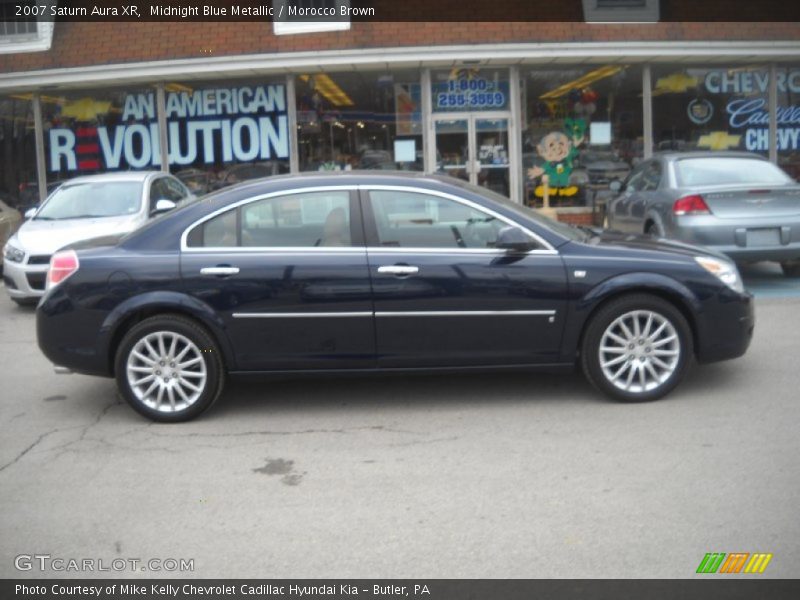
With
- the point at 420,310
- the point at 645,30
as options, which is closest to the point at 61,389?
the point at 420,310

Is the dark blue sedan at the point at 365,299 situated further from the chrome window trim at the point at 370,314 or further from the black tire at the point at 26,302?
the black tire at the point at 26,302

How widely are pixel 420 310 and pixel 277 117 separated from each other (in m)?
11.6

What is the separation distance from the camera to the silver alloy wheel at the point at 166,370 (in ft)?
21.4

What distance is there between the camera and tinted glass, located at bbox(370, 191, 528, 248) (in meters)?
6.64

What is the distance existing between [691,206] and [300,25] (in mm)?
8496

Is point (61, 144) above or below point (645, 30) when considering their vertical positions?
below

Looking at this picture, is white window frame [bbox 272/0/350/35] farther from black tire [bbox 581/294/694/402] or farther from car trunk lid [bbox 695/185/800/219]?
black tire [bbox 581/294/694/402]

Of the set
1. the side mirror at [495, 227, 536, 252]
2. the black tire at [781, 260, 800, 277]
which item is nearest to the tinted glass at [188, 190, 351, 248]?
the side mirror at [495, 227, 536, 252]

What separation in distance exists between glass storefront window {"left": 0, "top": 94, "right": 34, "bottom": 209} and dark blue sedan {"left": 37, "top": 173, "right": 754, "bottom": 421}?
12.4m

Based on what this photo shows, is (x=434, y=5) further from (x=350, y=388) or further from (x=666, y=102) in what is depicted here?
(x=350, y=388)

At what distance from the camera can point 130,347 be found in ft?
21.4

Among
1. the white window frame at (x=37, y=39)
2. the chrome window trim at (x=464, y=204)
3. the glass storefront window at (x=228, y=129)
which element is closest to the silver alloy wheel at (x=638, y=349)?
the chrome window trim at (x=464, y=204)

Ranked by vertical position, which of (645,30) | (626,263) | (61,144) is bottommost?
(626,263)

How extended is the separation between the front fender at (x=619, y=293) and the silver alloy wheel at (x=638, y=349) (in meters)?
0.16
